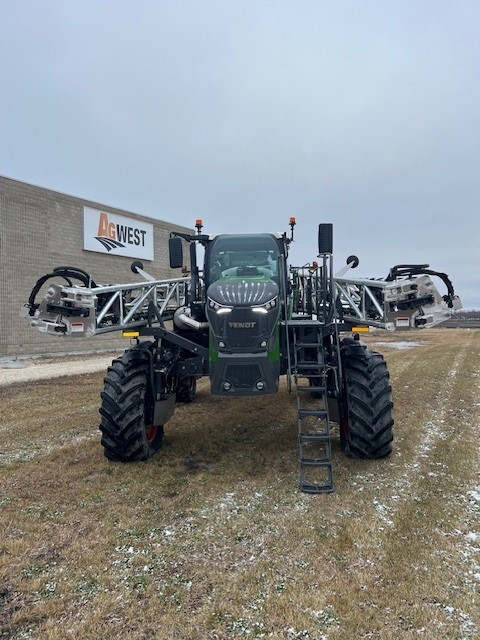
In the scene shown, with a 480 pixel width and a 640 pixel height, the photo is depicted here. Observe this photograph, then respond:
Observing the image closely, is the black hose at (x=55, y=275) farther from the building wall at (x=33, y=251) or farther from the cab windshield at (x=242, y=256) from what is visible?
the building wall at (x=33, y=251)

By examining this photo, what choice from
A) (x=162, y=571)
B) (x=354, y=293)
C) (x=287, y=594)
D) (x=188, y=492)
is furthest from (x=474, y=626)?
(x=354, y=293)

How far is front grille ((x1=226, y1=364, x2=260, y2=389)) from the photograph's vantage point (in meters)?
5.34

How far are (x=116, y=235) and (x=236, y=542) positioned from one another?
2378 centimetres

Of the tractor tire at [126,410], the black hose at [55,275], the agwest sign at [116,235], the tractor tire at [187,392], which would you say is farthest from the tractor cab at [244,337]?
the agwest sign at [116,235]

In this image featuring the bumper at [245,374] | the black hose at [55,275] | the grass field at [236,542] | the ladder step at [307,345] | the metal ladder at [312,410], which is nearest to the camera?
the grass field at [236,542]

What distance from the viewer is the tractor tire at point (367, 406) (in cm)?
539

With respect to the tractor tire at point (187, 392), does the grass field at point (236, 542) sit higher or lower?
lower

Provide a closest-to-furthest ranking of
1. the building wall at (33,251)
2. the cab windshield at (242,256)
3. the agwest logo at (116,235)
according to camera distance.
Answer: the cab windshield at (242,256)
the building wall at (33,251)
the agwest logo at (116,235)

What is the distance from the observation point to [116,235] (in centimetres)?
2561

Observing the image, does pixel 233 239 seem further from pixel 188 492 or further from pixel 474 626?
pixel 474 626

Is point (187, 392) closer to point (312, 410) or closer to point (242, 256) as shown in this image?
point (242, 256)

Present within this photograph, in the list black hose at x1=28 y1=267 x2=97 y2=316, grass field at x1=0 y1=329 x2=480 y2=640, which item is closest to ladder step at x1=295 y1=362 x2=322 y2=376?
grass field at x1=0 y1=329 x2=480 y2=640

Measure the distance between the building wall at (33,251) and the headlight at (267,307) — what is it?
17.7 m

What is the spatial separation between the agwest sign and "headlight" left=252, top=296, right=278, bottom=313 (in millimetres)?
20229
